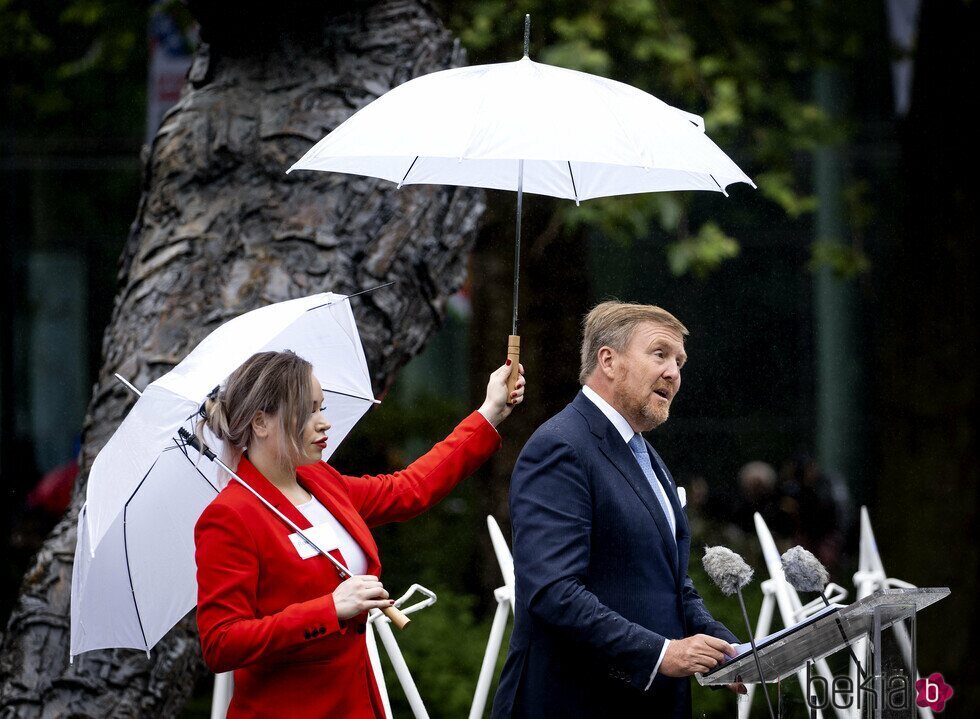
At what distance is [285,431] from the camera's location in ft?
11.0

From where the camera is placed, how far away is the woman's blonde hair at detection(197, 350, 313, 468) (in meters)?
3.34

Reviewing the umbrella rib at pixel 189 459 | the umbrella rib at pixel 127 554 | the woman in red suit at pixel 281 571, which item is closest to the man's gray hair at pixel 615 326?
the woman in red suit at pixel 281 571

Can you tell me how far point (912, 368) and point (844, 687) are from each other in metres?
4.86

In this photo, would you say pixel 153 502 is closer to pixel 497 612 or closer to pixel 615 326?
pixel 615 326

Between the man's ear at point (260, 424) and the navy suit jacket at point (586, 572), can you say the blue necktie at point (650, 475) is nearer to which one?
the navy suit jacket at point (586, 572)

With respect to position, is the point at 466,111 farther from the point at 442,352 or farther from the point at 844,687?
the point at 442,352

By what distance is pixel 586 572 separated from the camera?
135 inches

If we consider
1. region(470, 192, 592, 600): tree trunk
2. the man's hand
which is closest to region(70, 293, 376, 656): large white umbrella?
the man's hand

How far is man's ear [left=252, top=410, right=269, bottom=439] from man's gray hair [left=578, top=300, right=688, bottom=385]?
0.90m

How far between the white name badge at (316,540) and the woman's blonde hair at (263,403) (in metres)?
0.18

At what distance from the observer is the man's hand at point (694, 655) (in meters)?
3.30

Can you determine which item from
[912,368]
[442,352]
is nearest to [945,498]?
[912,368]

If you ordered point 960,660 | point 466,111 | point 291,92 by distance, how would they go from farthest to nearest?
point 960,660 < point 291,92 < point 466,111
